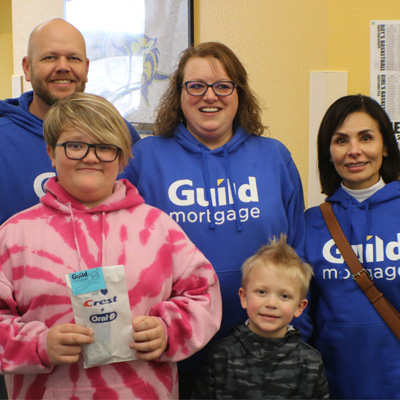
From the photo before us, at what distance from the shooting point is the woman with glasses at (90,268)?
1302mm

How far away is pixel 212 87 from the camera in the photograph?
72.5 inches

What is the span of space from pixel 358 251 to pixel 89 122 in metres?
1.06

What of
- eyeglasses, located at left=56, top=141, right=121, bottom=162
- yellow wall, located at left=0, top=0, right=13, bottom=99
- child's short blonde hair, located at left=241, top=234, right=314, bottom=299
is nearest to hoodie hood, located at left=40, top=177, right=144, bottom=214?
eyeglasses, located at left=56, top=141, right=121, bottom=162

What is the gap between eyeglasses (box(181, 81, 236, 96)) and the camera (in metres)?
1.85

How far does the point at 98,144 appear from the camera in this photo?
142 centimetres

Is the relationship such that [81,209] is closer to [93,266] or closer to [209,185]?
[93,266]

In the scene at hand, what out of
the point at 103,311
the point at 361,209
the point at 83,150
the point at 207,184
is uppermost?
the point at 83,150

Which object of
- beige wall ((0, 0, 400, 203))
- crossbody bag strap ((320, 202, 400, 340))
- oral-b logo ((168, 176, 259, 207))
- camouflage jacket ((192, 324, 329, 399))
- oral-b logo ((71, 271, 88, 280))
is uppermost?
beige wall ((0, 0, 400, 203))

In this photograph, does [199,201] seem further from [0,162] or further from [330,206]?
[0,162]

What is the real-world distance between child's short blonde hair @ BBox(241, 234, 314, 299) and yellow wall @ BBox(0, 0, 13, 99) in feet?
20.6

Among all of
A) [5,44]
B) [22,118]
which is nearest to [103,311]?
[22,118]

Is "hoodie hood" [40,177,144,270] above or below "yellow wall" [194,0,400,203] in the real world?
below

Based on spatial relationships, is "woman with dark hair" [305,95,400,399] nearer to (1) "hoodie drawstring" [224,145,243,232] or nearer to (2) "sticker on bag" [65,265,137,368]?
(1) "hoodie drawstring" [224,145,243,232]

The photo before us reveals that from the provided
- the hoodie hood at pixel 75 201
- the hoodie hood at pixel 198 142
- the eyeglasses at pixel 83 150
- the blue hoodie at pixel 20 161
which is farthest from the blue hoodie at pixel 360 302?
the blue hoodie at pixel 20 161
